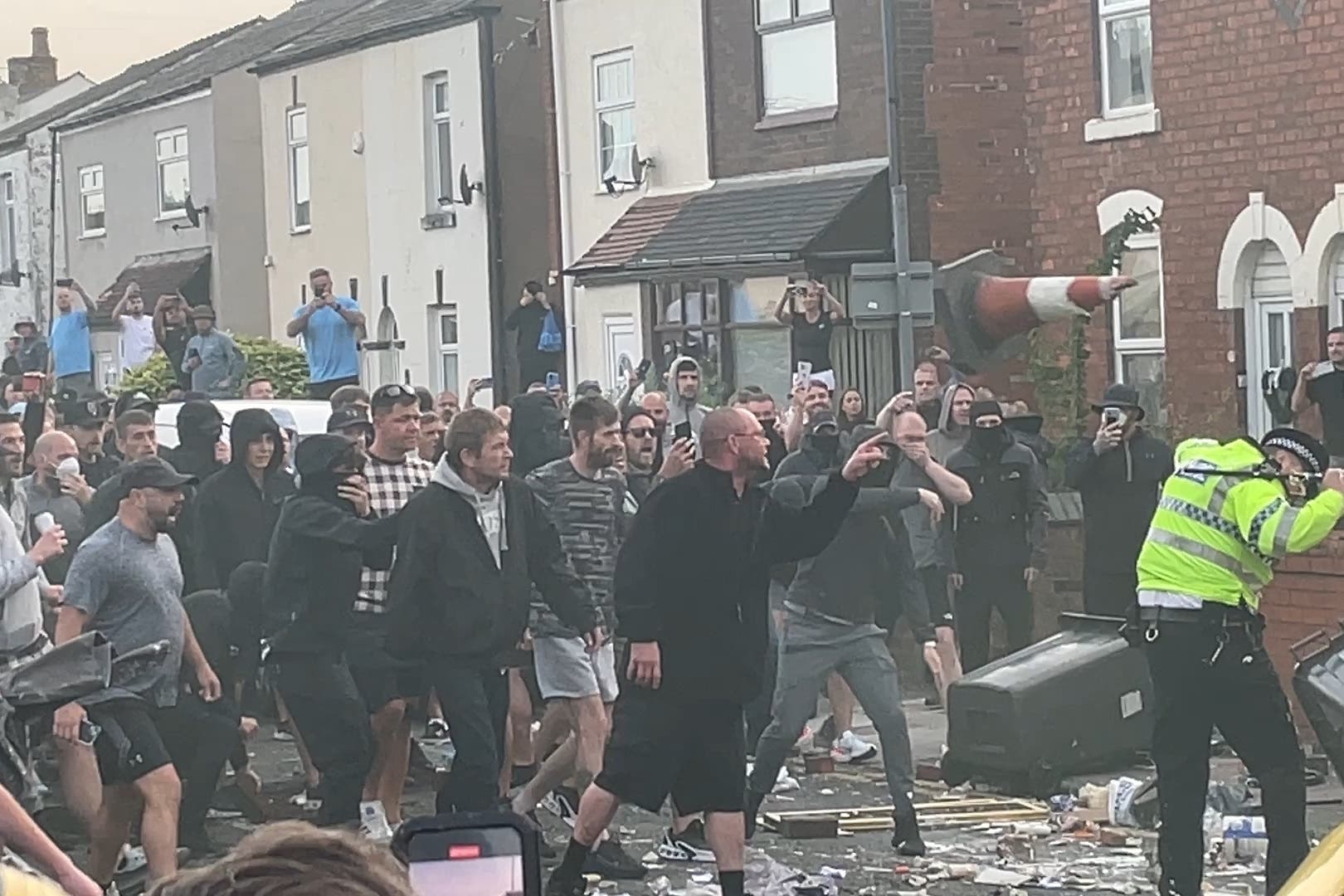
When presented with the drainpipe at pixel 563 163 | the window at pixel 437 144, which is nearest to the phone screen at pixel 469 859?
the drainpipe at pixel 563 163

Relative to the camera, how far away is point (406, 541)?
10.2m

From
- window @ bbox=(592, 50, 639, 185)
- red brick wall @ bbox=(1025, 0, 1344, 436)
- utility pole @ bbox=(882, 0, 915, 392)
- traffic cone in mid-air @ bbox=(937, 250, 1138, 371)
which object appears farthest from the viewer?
window @ bbox=(592, 50, 639, 185)

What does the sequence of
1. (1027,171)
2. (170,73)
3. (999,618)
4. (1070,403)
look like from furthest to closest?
(170,73) < (1027,171) < (1070,403) < (999,618)

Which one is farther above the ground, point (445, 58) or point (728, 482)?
point (445, 58)

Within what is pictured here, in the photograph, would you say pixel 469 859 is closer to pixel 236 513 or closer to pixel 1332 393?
pixel 236 513

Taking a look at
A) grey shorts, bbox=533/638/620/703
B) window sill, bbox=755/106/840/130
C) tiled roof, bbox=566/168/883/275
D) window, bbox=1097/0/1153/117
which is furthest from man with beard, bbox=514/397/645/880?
window sill, bbox=755/106/840/130

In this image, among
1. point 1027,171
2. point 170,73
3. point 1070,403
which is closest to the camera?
point 1070,403

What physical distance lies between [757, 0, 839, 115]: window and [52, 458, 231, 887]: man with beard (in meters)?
13.0

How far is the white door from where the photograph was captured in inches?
687

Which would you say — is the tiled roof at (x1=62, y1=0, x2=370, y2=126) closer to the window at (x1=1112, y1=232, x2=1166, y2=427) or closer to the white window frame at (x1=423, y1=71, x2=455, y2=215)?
the white window frame at (x1=423, y1=71, x2=455, y2=215)

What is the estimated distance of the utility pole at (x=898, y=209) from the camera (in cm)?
1559

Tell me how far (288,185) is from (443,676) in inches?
959

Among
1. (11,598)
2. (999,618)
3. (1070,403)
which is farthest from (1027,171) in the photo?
(11,598)

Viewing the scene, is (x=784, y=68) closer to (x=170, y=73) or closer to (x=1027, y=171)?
(x=1027, y=171)
